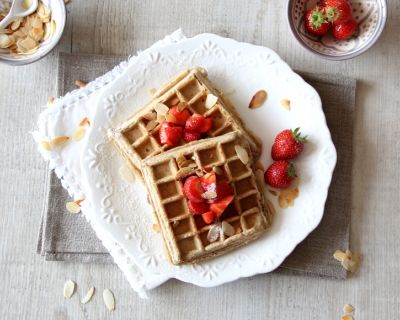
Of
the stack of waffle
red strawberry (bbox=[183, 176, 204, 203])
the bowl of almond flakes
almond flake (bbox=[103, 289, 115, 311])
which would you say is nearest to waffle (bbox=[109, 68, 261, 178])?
the stack of waffle

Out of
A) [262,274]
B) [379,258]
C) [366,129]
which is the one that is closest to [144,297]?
[262,274]

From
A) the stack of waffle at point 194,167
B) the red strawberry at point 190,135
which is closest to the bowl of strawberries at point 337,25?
the stack of waffle at point 194,167

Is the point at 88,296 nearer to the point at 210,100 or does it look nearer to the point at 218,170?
the point at 218,170

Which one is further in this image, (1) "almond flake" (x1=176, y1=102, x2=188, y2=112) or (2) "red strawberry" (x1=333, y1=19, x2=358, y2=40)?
(2) "red strawberry" (x1=333, y1=19, x2=358, y2=40)

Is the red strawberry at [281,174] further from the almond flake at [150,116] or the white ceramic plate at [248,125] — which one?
the almond flake at [150,116]

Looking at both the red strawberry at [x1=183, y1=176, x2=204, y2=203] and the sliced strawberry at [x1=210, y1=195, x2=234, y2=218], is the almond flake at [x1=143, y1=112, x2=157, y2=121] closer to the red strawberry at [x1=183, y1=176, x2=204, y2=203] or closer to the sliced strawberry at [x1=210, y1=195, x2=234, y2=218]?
the red strawberry at [x1=183, y1=176, x2=204, y2=203]

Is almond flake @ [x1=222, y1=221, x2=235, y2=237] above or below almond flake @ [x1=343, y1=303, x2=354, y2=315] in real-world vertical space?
Result: above

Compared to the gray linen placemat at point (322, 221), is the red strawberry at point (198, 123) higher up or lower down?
higher up
